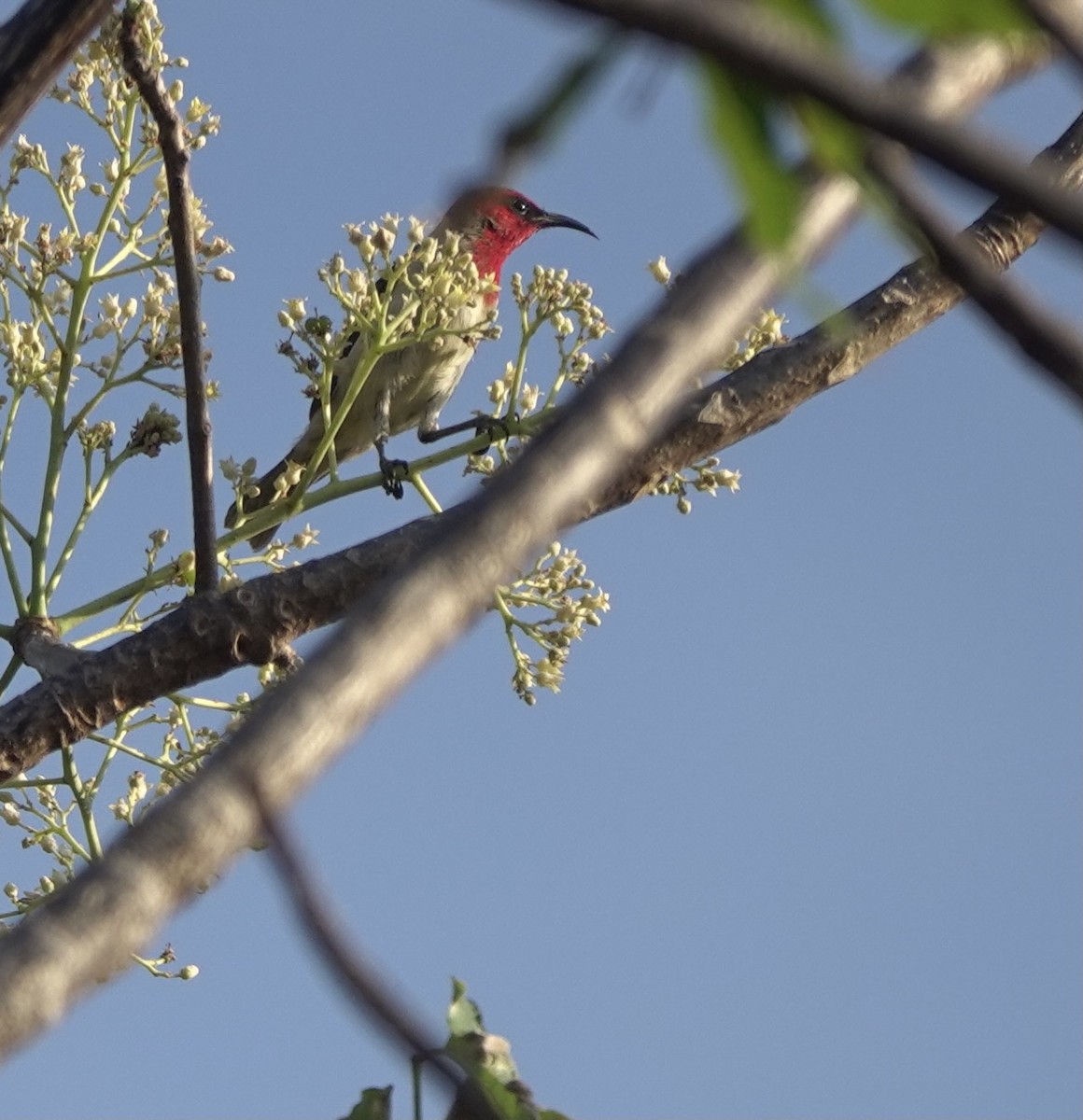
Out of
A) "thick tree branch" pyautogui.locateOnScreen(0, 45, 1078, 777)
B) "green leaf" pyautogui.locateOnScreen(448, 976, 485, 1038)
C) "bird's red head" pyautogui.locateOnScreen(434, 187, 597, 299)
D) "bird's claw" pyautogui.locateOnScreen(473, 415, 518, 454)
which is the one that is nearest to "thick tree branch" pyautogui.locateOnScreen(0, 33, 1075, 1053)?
"green leaf" pyautogui.locateOnScreen(448, 976, 485, 1038)

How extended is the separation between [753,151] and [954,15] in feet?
0.34

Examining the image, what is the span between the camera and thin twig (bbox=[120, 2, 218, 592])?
11.4 feet

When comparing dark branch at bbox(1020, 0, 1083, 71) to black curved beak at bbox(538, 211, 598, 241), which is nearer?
dark branch at bbox(1020, 0, 1083, 71)

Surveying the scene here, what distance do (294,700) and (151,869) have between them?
98 millimetres

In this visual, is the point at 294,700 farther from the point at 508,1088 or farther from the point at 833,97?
the point at 508,1088

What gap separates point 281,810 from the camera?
0.73m

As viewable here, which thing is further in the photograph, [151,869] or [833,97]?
[151,869]

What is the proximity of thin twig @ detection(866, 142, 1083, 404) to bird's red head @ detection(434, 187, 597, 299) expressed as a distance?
28.7 feet

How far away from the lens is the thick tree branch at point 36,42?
4.33 ft

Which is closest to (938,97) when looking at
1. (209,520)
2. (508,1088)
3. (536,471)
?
(536,471)

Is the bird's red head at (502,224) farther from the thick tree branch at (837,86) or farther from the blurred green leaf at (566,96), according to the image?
the thick tree branch at (837,86)

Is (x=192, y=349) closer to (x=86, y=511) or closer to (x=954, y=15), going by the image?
(x=86, y=511)

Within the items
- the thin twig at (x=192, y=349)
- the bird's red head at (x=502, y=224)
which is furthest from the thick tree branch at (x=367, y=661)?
the bird's red head at (x=502, y=224)

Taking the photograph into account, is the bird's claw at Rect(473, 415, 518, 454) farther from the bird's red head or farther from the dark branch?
the bird's red head
